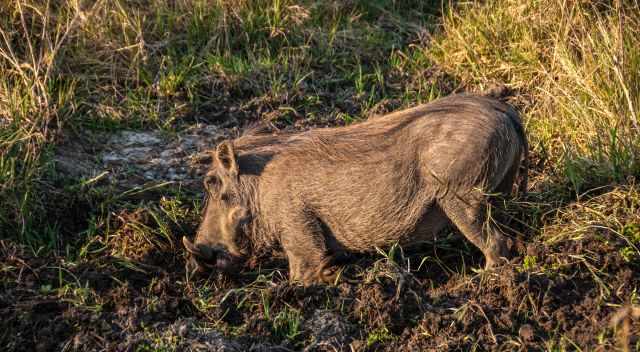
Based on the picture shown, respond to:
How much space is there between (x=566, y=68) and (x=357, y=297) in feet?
6.98

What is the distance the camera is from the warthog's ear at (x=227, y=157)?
452 centimetres

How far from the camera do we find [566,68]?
5281 mm

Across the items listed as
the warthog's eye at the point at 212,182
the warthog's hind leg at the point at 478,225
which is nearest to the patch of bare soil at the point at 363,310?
the warthog's hind leg at the point at 478,225

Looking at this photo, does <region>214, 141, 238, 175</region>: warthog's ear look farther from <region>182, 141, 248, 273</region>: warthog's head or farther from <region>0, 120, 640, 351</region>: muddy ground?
<region>0, 120, 640, 351</region>: muddy ground

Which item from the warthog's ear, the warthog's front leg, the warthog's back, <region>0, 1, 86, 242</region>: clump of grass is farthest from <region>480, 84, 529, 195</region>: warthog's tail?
<region>0, 1, 86, 242</region>: clump of grass

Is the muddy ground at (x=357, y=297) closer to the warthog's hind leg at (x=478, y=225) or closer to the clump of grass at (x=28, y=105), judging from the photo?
the warthog's hind leg at (x=478, y=225)

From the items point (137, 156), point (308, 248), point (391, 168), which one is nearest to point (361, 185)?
point (391, 168)

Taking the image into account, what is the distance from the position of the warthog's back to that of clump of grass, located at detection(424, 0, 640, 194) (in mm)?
586

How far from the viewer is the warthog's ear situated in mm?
4516

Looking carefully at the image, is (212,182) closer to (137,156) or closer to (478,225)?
(137,156)

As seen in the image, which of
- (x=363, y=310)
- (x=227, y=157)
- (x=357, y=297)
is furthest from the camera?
(x=227, y=157)

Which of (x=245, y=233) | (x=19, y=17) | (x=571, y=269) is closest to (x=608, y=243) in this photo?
(x=571, y=269)

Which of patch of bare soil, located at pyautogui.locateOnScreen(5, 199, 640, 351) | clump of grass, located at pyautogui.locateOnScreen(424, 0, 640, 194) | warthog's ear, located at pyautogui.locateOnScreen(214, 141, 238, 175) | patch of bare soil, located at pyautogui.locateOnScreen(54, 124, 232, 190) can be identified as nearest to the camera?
patch of bare soil, located at pyautogui.locateOnScreen(5, 199, 640, 351)

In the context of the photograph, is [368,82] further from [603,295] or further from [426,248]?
[603,295]
